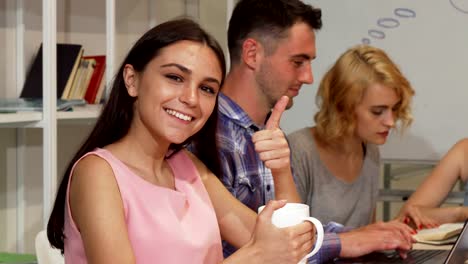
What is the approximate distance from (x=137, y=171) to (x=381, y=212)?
2.41 metres

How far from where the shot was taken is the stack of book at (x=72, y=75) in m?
2.51

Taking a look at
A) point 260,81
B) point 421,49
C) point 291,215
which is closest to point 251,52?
point 260,81

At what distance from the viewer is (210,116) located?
159 centimetres

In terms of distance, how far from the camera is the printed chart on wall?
323 centimetres

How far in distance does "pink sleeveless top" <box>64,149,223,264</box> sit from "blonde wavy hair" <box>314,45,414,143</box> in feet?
3.82

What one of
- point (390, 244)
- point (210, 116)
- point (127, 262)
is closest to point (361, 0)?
point (390, 244)

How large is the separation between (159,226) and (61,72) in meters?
1.29

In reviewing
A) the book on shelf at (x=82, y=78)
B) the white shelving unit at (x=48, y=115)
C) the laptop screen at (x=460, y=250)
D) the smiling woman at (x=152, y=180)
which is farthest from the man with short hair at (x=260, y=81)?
the book on shelf at (x=82, y=78)

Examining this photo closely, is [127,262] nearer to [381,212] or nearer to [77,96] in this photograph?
[77,96]

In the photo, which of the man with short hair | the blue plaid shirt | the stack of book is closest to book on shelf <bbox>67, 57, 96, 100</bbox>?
the stack of book

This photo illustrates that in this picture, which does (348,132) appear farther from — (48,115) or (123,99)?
(123,99)

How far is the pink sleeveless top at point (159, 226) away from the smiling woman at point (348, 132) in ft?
3.53

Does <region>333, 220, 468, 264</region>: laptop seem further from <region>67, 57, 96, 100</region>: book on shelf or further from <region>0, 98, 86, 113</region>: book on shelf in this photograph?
<region>67, 57, 96, 100</region>: book on shelf

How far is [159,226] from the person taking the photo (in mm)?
1369
